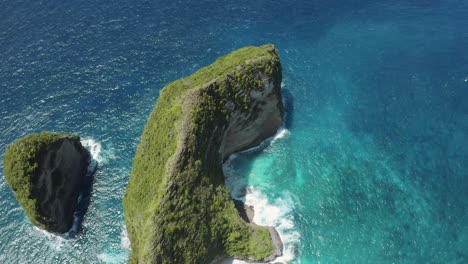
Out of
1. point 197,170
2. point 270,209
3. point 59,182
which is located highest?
point 197,170

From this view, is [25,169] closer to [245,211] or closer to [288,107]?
[245,211]

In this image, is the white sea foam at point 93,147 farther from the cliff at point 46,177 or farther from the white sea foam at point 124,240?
the white sea foam at point 124,240

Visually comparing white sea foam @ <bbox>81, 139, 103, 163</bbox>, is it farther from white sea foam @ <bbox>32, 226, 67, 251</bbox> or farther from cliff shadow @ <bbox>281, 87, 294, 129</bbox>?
cliff shadow @ <bbox>281, 87, 294, 129</bbox>

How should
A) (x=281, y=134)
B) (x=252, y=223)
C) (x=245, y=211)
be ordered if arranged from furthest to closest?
(x=281, y=134) < (x=245, y=211) < (x=252, y=223)

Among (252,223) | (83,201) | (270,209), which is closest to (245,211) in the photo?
(252,223)

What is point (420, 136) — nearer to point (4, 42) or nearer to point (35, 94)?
point (35, 94)

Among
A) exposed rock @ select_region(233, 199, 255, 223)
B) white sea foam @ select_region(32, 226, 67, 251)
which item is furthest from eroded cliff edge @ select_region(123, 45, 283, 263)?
white sea foam @ select_region(32, 226, 67, 251)

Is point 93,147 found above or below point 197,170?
below

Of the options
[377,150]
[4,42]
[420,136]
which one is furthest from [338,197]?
[4,42]
